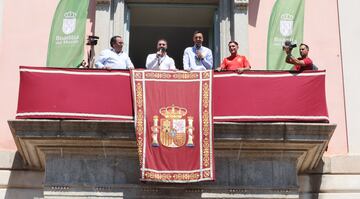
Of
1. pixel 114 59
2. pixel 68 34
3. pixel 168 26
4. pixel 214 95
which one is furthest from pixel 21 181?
pixel 168 26

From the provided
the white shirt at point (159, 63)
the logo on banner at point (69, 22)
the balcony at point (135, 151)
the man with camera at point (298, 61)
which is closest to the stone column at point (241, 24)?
the man with camera at point (298, 61)

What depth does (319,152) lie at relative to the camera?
1337 centimetres

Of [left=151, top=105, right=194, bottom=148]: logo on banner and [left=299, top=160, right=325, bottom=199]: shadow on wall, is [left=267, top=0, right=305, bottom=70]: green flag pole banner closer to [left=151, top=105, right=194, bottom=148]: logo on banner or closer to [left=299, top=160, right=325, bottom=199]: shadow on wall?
[left=299, top=160, right=325, bottom=199]: shadow on wall

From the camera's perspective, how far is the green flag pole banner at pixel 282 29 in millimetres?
15000

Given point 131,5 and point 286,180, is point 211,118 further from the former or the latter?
point 131,5

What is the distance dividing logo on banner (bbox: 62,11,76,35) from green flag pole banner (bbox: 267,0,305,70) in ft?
13.1

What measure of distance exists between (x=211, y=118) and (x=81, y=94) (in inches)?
89.4

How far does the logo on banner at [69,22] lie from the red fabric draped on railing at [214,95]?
7.79ft

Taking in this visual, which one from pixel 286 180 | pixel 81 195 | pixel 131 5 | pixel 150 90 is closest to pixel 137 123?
pixel 150 90

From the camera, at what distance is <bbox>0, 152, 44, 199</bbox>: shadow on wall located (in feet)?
46.4

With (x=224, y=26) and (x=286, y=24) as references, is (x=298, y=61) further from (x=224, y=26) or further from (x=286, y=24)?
(x=224, y=26)

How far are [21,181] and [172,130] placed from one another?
3.40 meters

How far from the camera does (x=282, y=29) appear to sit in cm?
1529

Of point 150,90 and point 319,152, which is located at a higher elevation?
point 150,90
